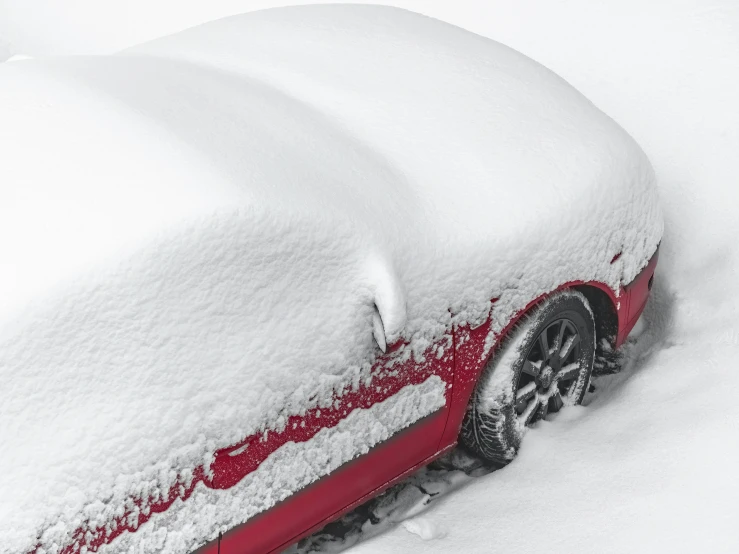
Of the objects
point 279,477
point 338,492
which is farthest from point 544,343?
point 279,477

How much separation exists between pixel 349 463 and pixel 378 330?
399 millimetres

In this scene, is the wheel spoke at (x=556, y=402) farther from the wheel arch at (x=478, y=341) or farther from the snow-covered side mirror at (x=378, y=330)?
the snow-covered side mirror at (x=378, y=330)

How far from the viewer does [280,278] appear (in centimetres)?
182

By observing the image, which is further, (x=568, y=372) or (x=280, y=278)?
(x=568, y=372)

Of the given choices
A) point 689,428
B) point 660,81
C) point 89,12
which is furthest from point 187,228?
point 89,12

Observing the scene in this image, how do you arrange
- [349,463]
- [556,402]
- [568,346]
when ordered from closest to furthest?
1. [349,463]
2. [568,346]
3. [556,402]

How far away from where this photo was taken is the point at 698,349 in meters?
2.87

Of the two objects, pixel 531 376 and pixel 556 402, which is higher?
pixel 531 376

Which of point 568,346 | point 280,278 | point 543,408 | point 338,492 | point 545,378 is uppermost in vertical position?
point 280,278

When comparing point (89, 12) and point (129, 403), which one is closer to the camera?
point (129, 403)

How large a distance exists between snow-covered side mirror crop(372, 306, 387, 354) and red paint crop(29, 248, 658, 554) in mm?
79

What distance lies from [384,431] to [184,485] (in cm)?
61

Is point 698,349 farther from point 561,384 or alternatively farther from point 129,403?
point 129,403

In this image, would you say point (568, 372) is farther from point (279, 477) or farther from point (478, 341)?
point (279, 477)
